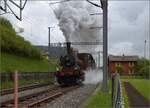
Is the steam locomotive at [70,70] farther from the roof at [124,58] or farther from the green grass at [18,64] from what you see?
the roof at [124,58]

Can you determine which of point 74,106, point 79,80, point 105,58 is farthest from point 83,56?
point 74,106

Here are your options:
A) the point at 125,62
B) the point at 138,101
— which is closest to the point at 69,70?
the point at 138,101

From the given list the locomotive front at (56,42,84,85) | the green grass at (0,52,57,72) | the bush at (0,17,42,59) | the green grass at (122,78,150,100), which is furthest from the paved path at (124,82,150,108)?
the bush at (0,17,42,59)

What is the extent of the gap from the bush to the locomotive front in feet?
42.6

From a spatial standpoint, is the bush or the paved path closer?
the paved path

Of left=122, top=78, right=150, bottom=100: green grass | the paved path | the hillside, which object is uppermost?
the hillside

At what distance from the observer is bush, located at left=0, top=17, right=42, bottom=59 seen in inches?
2099

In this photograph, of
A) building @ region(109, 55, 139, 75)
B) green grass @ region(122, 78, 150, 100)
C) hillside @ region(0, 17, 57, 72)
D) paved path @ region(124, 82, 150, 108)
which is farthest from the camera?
building @ region(109, 55, 139, 75)

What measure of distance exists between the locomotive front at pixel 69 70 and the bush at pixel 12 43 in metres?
13.0

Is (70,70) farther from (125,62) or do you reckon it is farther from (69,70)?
(125,62)

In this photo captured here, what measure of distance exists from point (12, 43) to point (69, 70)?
17.9 meters

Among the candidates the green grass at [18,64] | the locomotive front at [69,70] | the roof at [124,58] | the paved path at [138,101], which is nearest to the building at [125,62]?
the roof at [124,58]

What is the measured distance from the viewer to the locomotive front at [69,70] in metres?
39.7

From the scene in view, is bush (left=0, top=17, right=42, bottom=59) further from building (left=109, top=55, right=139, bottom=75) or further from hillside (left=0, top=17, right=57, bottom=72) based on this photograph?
building (left=109, top=55, right=139, bottom=75)
